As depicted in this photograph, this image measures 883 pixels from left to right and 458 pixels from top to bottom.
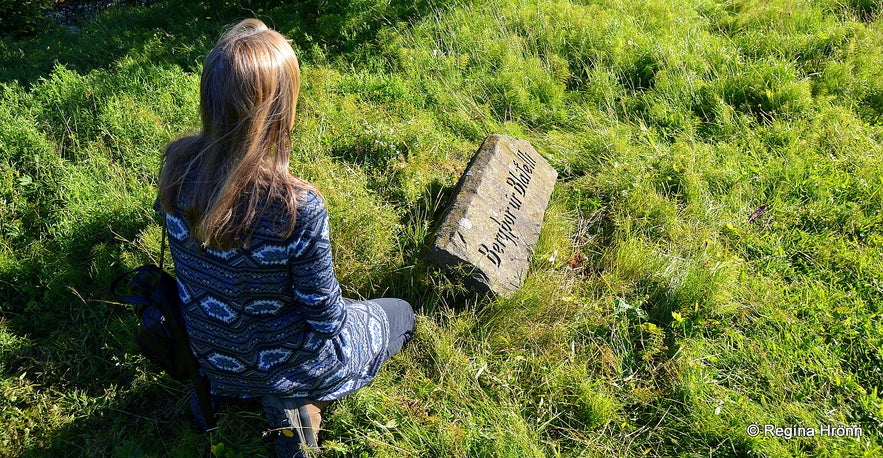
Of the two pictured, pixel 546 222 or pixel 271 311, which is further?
pixel 546 222

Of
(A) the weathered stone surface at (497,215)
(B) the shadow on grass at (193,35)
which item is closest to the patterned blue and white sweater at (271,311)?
(A) the weathered stone surface at (497,215)

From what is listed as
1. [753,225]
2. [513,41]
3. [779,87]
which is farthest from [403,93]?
[779,87]

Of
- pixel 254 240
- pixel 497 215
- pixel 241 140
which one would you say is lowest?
pixel 497 215

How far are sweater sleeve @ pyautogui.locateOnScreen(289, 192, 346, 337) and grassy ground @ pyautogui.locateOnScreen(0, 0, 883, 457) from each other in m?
0.78

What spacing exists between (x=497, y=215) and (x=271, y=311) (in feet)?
5.89

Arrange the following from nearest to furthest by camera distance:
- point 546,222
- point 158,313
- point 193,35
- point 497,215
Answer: point 158,313, point 497,215, point 546,222, point 193,35

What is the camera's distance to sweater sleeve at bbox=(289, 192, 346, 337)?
1.96 m

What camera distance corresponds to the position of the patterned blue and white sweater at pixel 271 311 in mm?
1975

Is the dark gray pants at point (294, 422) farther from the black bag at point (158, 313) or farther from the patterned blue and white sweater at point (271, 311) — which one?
the black bag at point (158, 313)

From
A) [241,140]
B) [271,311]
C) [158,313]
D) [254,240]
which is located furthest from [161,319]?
[241,140]

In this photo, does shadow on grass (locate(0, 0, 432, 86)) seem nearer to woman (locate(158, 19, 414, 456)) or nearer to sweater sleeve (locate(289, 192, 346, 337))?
woman (locate(158, 19, 414, 456))

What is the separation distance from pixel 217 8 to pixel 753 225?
576 cm

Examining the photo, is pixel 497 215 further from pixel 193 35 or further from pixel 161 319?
pixel 193 35

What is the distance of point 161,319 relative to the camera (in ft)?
7.43
